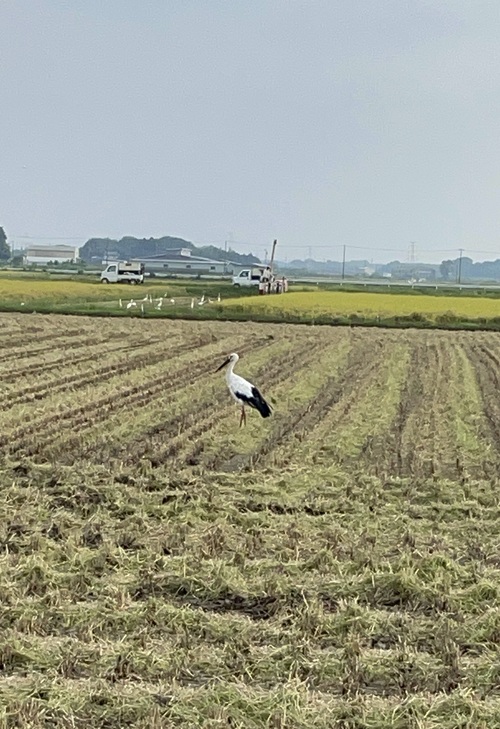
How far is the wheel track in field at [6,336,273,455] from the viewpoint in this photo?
1048cm

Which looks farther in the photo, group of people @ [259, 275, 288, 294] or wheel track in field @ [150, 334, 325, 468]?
group of people @ [259, 275, 288, 294]

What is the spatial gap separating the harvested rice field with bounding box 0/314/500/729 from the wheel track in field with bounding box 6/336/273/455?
56 mm

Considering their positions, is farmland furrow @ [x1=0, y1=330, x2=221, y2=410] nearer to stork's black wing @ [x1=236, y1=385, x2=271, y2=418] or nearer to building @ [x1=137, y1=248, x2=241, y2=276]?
stork's black wing @ [x1=236, y1=385, x2=271, y2=418]

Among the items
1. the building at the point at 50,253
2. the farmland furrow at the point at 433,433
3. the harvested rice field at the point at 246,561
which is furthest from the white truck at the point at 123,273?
the building at the point at 50,253

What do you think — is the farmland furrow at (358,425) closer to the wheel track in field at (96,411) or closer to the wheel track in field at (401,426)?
the wheel track in field at (401,426)

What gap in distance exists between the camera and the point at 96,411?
41.5 ft

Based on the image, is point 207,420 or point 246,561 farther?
point 207,420

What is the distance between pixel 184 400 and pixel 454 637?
9117 millimetres

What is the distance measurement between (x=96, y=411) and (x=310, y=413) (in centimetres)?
304

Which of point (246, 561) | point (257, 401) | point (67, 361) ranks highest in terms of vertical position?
point (257, 401)

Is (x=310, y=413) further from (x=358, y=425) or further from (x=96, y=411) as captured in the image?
(x=96, y=411)

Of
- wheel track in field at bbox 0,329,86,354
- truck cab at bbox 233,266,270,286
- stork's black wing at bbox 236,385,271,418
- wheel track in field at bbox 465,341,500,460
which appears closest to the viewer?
stork's black wing at bbox 236,385,271,418

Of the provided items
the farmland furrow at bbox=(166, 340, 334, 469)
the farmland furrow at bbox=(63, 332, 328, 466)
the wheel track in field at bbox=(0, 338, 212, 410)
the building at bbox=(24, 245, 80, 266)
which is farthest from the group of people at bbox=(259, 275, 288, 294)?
the building at bbox=(24, 245, 80, 266)

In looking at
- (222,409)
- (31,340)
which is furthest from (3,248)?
(222,409)
